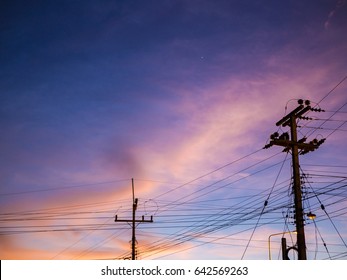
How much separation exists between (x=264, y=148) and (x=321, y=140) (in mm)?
2981

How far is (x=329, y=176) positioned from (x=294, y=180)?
4.44 m

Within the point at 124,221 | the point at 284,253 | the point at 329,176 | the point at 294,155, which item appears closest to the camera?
the point at 284,253

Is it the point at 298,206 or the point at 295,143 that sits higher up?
the point at 295,143

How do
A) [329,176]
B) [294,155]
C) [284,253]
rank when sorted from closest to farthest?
[284,253], [294,155], [329,176]

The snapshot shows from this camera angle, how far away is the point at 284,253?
1948 centimetres
